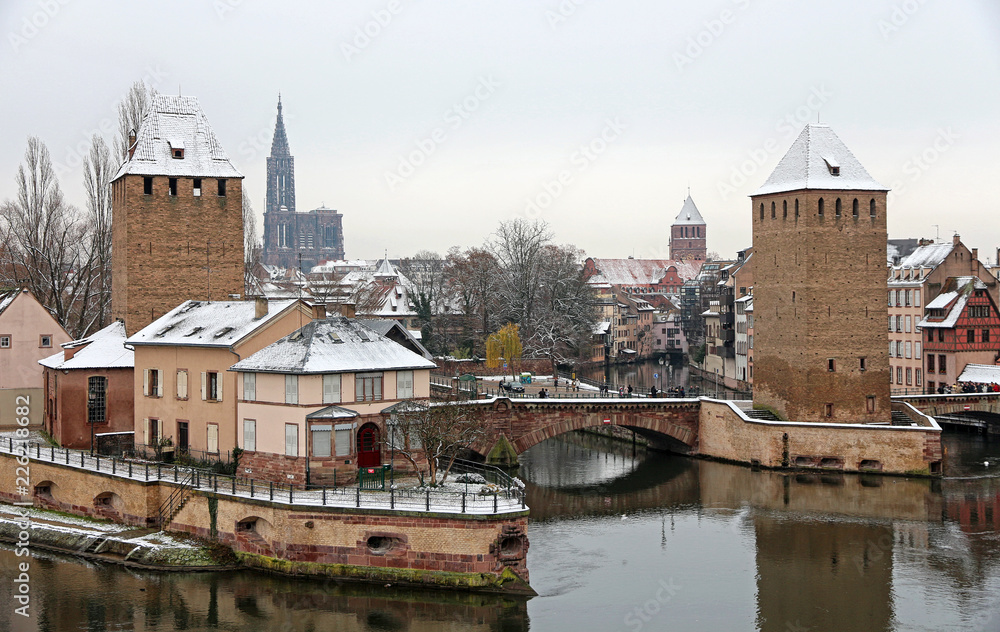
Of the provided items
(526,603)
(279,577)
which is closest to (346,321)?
(279,577)

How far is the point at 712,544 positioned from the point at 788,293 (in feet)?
59.9

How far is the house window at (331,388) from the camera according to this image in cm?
3412

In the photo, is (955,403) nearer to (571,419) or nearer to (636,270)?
(571,419)

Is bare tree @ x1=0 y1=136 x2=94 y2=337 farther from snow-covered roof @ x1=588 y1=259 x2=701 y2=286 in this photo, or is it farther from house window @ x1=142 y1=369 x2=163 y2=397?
snow-covered roof @ x1=588 y1=259 x2=701 y2=286

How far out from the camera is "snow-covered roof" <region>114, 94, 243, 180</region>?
46.6 metres

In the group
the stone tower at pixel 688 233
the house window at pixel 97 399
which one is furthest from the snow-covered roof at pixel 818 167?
the stone tower at pixel 688 233

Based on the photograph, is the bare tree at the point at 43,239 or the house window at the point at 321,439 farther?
the bare tree at the point at 43,239

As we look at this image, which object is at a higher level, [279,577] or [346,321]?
[346,321]

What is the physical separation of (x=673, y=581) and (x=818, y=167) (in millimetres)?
25559

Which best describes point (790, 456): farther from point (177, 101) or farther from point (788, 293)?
point (177, 101)

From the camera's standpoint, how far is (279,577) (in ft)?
103

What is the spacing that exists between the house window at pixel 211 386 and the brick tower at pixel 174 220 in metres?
9.44

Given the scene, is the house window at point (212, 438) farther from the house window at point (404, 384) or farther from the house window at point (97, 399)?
the house window at point (97, 399)

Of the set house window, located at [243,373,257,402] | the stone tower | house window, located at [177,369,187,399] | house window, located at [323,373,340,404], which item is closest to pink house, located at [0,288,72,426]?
house window, located at [177,369,187,399]
